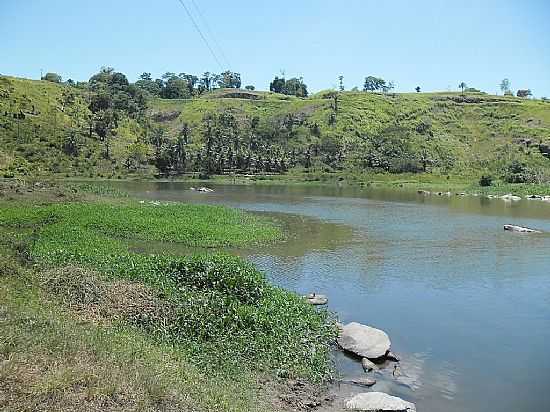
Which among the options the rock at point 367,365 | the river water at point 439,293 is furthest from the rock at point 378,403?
the rock at point 367,365

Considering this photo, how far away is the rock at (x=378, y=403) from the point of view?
42.3 ft

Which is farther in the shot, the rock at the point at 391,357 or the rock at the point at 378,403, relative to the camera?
the rock at the point at 391,357

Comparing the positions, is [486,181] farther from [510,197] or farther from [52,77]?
[52,77]

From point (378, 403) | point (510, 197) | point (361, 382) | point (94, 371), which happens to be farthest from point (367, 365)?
point (510, 197)

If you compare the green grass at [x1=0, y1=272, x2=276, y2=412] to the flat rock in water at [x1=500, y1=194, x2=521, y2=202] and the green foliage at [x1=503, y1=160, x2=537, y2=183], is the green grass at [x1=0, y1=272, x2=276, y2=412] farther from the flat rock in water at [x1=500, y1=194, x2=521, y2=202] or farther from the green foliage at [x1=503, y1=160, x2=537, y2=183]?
the green foliage at [x1=503, y1=160, x2=537, y2=183]

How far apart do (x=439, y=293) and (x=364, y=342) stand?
9.45m

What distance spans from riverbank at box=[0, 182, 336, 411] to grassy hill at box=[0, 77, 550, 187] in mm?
69765

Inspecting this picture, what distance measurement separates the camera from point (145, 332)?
48.1 feet

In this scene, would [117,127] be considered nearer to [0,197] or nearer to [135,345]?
[0,197]

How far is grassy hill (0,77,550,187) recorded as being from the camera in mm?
105438

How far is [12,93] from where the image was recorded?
11431 cm

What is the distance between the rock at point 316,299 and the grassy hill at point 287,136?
71043 mm

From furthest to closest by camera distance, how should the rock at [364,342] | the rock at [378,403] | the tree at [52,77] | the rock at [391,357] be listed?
the tree at [52,77]
the rock at [391,357]
the rock at [364,342]
the rock at [378,403]

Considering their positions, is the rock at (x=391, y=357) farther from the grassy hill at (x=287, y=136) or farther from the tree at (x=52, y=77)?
the tree at (x=52, y=77)
